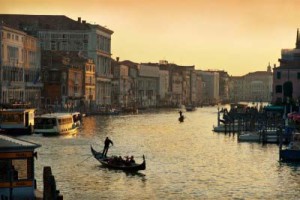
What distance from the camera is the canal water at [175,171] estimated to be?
75.3 ft

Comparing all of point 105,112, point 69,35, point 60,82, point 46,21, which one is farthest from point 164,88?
point 60,82

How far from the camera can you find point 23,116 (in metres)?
42.8

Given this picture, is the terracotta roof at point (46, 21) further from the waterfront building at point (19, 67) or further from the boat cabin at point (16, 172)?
the boat cabin at point (16, 172)

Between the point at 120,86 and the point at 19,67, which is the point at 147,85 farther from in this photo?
the point at 19,67

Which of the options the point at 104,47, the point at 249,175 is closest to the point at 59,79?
the point at 104,47

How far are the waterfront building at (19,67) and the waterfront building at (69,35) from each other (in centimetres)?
1332

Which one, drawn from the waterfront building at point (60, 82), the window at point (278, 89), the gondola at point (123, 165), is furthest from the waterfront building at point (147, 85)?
the gondola at point (123, 165)

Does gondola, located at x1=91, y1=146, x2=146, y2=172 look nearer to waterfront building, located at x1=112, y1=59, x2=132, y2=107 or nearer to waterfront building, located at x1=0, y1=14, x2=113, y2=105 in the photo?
waterfront building, located at x1=0, y1=14, x2=113, y2=105

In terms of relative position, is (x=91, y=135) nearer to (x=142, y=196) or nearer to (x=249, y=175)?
(x=249, y=175)

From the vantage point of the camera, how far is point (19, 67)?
66875mm

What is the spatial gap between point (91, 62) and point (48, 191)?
238 ft

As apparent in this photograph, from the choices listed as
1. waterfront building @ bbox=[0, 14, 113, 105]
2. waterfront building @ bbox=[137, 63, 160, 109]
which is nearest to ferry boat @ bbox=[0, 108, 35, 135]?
waterfront building @ bbox=[0, 14, 113, 105]

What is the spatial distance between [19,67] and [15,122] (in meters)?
25.0

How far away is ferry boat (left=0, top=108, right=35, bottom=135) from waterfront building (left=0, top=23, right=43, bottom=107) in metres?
Answer: 15.4
